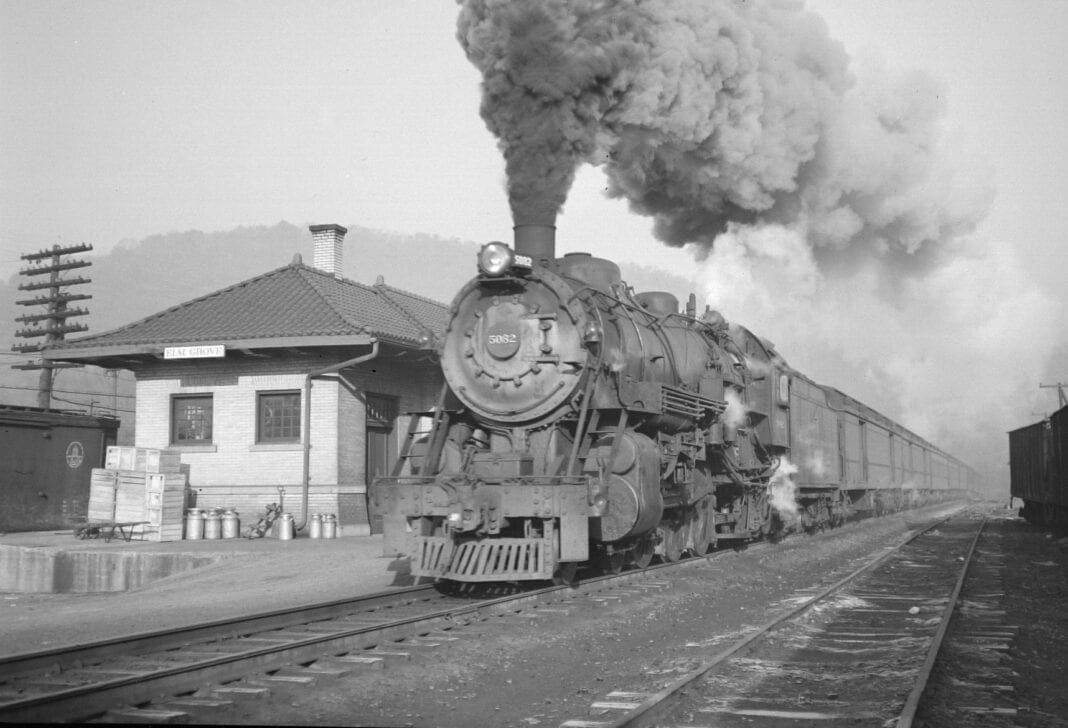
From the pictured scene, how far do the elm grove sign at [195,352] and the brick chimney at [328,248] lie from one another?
5.09 m

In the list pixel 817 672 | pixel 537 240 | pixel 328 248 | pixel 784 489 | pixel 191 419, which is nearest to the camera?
pixel 817 672

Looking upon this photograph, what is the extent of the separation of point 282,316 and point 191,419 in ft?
8.98

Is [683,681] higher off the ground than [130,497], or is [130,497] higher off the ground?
[130,497]

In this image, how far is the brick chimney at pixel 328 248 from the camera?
73.7 feet

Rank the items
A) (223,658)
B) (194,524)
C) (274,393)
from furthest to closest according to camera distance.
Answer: (274,393)
(194,524)
(223,658)

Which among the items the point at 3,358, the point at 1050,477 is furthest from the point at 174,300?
the point at 1050,477

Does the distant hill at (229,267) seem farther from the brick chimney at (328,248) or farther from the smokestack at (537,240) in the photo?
the smokestack at (537,240)

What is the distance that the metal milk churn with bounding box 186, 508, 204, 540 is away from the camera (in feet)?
58.4

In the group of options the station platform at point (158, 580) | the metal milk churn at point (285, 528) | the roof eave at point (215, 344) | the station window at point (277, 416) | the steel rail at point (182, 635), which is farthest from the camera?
the station window at point (277, 416)

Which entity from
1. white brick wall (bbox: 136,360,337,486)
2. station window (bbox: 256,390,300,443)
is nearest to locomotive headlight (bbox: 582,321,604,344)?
white brick wall (bbox: 136,360,337,486)

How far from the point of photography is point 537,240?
11.1 meters

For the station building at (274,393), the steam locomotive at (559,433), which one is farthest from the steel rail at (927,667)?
the station building at (274,393)

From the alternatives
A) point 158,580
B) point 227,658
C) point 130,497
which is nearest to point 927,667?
point 227,658

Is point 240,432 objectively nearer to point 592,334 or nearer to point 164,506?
point 164,506
